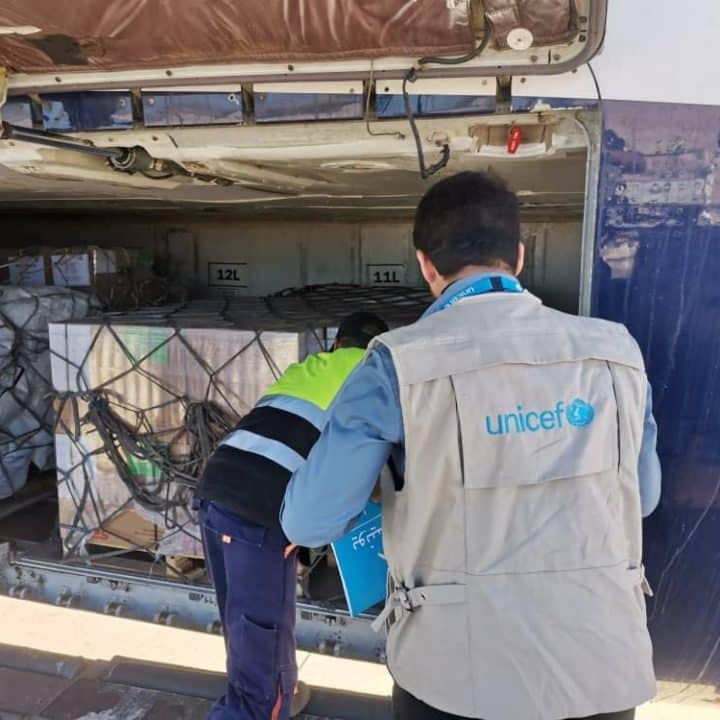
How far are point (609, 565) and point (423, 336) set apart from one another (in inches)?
22.0

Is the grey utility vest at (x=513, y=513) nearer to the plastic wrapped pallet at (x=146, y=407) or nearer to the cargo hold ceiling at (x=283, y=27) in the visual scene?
the cargo hold ceiling at (x=283, y=27)

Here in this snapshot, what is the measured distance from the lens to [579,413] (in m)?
1.23

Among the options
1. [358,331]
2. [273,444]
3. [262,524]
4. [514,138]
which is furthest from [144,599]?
[514,138]

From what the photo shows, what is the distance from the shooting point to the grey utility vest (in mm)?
1203

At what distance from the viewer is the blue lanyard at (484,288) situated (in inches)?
50.3

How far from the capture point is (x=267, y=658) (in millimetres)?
2045

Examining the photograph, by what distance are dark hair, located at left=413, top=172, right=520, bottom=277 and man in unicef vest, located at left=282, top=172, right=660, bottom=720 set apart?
59 mm

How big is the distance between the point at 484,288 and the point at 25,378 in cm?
295

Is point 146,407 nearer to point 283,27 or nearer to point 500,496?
point 283,27

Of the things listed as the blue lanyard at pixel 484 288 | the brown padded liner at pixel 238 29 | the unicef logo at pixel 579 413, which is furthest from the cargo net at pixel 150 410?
the unicef logo at pixel 579 413

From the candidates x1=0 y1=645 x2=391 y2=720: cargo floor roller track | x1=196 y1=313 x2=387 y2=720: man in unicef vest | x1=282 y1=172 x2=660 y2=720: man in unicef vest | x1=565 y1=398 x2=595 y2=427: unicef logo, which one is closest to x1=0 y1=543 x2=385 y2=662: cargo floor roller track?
x1=0 y1=645 x2=391 y2=720: cargo floor roller track

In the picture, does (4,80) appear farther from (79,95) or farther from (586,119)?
(586,119)

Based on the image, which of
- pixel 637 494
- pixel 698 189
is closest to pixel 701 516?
pixel 637 494

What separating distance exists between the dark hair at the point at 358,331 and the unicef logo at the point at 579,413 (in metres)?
1.03
